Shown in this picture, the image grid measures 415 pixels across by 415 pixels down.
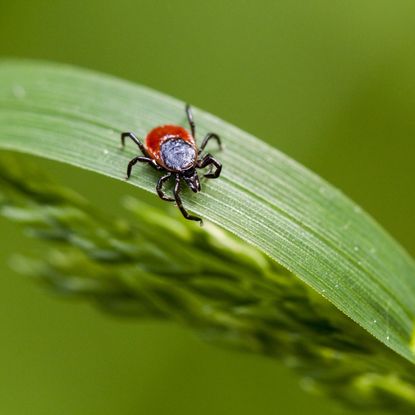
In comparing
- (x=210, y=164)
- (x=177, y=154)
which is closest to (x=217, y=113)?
(x=177, y=154)

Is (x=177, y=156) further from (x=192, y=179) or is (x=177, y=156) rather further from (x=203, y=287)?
(x=203, y=287)

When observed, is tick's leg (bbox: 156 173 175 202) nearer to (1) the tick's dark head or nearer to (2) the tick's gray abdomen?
(1) the tick's dark head

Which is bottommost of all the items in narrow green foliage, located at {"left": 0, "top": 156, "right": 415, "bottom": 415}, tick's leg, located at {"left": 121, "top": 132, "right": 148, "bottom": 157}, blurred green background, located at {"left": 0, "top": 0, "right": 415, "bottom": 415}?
narrow green foliage, located at {"left": 0, "top": 156, "right": 415, "bottom": 415}

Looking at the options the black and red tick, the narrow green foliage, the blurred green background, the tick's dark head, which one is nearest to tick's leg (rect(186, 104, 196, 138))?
the black and red tick

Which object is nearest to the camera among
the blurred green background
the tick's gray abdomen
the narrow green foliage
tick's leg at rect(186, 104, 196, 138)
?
the narrow green foliage

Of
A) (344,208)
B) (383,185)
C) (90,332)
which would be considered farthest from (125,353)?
(344,208)

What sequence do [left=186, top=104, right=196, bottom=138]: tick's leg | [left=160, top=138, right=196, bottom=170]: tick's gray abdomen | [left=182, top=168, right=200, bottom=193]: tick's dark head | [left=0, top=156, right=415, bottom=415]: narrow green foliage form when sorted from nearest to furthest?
[left=0, top=156, right=415, bottom=415]: narrow green foliage
[left=182, top=168, right=200, bottom=193]: tick's dark head
[left=186, top=104, right=196, bottom=138]: tick's leg
[left=160, top=138, right=196, bottom=170]: tick's gray abdomen

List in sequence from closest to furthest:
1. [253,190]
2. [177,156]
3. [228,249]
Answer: [253,190]
[228,249]
[177,156]
